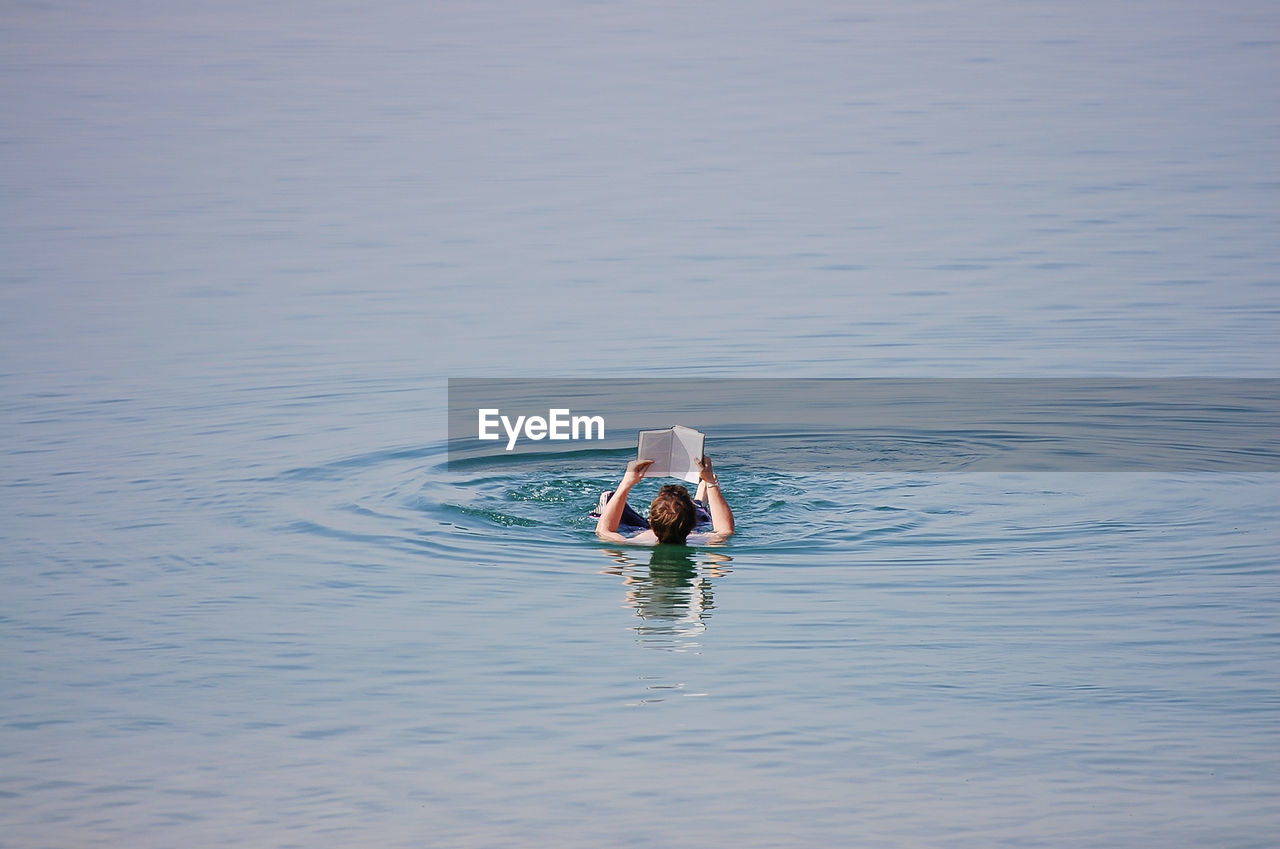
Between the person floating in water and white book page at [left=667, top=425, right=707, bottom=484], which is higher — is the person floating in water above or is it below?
below

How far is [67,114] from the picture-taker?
3453 cm

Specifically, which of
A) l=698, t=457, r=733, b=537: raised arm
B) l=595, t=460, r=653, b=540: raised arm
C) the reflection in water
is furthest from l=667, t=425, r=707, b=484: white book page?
the reflection in water

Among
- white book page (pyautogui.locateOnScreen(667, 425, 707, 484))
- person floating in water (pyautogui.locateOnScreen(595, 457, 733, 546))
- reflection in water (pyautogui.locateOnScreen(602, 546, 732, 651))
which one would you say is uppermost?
white book page (pyautogui.locateOnScreen(667, 425, 707, 484))

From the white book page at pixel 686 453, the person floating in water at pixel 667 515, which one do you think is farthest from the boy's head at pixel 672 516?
the white book page at pixel 686 453

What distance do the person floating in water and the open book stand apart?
0.08 m

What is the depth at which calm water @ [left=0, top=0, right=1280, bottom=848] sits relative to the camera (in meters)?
9.71

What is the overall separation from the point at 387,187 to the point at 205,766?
20879mm

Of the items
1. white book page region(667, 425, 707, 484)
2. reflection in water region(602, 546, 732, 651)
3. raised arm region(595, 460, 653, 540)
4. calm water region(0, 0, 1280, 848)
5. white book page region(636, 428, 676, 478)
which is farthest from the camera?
raised arm region(595, 460, 653, 540)

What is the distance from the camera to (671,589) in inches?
523

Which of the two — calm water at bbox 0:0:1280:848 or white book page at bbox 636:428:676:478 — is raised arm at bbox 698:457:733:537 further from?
white book page at bbox 636:428:676:478

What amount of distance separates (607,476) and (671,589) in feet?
10.9

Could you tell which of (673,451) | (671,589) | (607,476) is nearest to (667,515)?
(673,451)

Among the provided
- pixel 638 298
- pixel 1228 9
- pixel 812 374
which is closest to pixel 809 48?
pixel 1228 9

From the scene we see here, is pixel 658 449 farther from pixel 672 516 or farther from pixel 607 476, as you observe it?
pixel 607 476
